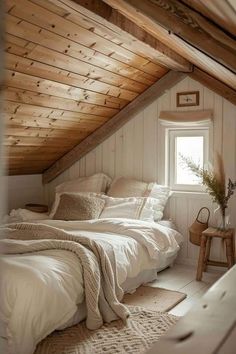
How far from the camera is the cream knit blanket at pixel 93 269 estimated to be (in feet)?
9.72

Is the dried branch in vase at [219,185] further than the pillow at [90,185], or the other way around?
the pillow at [90,185]

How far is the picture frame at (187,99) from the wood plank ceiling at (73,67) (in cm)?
34

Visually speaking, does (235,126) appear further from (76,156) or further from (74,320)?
(74,320)

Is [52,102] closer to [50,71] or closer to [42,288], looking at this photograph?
[50,71]

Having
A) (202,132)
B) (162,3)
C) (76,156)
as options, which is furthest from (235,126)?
(162,3)

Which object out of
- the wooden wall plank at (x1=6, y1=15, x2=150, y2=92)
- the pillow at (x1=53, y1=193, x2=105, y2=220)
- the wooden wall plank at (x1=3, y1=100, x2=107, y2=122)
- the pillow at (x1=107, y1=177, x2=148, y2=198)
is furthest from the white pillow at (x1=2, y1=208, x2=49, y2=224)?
the wooden wall plank at (x1=6, y1=15, x2=150, y2=92)

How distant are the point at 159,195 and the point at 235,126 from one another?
1124 millimetres

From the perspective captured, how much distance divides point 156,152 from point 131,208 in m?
0.83

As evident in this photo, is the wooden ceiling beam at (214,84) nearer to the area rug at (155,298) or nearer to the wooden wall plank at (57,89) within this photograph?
the wooden wall plank at (57,89)

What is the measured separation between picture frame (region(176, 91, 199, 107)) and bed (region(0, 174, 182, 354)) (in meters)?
1.46

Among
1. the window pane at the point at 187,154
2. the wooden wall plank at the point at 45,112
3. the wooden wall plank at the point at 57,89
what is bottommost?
the window pane at the point at 187,154

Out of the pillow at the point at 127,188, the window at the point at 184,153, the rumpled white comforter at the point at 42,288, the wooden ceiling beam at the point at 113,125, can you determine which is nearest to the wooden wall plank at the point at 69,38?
the wooden ceiling beam at the point at 113,125

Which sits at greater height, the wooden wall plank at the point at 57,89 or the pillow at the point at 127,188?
the wooden wall plank at the point at 57,89

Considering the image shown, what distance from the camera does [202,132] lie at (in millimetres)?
→ 4773
